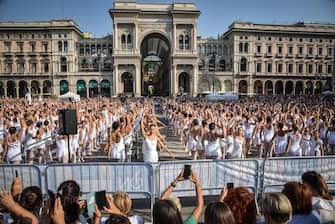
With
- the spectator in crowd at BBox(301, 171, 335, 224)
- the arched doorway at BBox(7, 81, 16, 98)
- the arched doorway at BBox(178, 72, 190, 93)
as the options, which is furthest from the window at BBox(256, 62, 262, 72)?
the spectator in crowd at BBox(301, 171, 335, 224)

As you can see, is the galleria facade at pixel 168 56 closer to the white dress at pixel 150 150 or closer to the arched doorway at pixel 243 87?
the arched doorway at pixel 243 87

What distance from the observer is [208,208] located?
2.40m

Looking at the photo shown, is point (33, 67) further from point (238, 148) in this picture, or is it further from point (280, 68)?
point (238, 148)

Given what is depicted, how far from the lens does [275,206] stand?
251 cm

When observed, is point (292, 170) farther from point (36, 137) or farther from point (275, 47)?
point (275, 47)

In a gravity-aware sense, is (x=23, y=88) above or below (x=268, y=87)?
below

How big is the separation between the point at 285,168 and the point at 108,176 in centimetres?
357

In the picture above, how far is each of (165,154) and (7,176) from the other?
6490 mm

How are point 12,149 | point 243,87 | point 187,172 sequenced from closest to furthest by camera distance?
point 187,172, point 12,149, point 243,87

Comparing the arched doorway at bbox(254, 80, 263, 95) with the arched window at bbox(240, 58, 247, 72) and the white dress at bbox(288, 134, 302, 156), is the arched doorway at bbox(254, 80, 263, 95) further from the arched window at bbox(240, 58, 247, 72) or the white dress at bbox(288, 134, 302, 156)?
the white dress at bbox(288, 134, 302, 156)

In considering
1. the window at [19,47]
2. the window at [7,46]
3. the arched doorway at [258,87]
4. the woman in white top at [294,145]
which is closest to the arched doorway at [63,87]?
the window at [19,47]

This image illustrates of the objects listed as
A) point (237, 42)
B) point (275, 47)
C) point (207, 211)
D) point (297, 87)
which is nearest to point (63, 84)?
point (237, 42)

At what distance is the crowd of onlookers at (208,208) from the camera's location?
237 cm

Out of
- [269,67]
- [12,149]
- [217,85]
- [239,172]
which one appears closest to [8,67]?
[217,85]
